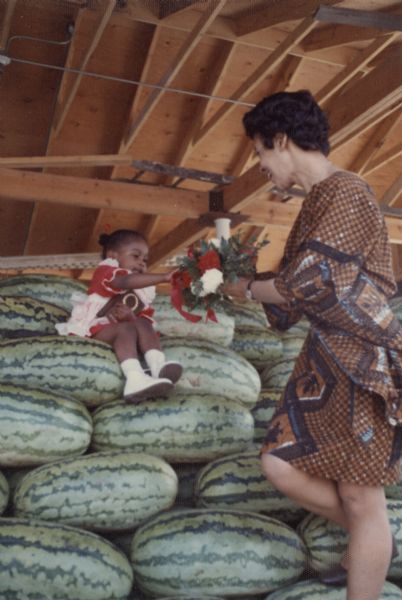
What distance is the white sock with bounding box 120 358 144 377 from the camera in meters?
2.76

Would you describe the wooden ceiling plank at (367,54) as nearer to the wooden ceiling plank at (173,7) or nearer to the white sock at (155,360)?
the wooden ceiling plank at (173,7)

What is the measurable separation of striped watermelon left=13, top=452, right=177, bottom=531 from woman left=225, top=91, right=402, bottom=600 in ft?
1.40

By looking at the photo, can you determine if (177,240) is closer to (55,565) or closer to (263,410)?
(263,410)

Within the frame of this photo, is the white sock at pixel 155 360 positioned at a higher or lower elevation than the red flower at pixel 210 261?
lower

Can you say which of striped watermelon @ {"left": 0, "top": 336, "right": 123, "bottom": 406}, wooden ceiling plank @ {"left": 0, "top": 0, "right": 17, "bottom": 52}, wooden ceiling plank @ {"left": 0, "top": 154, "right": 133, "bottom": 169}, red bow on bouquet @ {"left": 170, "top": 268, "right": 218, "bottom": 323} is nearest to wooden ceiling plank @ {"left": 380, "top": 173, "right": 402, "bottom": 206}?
wooden ceiling plank @ {"left": 0, "top": 154, "right": 133, "bottom": 169}

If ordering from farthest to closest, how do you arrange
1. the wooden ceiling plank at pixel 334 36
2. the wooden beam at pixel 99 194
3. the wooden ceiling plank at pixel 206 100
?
the wooden ceiling plank at pixel 206 100 < the wooden beam at pixel 99 194 < the wooden ceiling plank at pixel 334 36

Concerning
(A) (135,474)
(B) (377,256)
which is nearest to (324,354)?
(B) (377,256)

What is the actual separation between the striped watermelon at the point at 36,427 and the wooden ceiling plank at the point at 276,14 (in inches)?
125

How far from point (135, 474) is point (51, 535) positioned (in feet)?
1.17

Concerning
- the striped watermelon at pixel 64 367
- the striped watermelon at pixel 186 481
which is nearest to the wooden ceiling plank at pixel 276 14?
the striped watermelon at pixel 64 367

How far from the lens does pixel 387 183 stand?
30.0 ft

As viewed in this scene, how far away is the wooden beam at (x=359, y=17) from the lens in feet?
14.5

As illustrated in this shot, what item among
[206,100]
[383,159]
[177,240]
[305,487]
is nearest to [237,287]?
[305,487]

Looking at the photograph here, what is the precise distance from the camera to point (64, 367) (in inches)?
108
